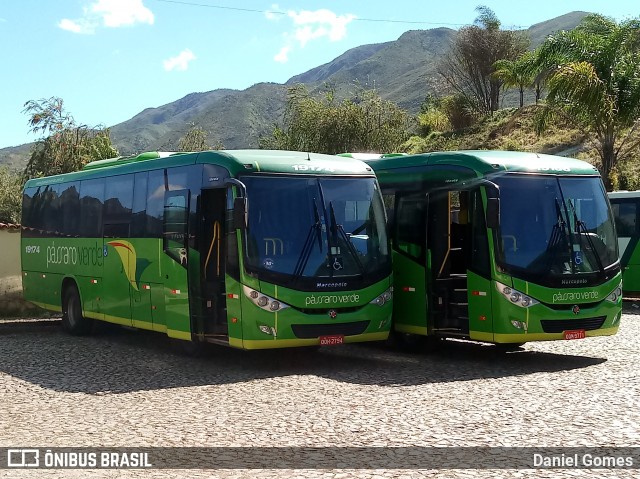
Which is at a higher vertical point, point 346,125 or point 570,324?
point 346,125

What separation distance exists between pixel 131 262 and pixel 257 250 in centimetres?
398

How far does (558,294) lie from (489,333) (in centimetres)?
110

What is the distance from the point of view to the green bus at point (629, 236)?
2320 centimetres

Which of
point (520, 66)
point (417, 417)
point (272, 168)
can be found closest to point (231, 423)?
point (417, 417)

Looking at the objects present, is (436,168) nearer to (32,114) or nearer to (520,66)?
(520,66)

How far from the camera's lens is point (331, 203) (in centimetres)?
1339

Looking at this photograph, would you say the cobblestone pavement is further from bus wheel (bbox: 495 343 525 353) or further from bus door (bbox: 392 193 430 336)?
bus door (bbox: 392 193 430 336)

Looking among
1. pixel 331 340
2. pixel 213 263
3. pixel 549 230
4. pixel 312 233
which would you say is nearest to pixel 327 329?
pixel 331 340

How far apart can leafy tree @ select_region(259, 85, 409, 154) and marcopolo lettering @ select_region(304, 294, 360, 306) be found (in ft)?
96.2

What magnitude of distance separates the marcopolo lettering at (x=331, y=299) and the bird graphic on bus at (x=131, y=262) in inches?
142

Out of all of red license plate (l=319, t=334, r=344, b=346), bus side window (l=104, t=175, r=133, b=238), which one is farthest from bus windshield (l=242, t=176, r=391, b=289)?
bus side window (l=104, t=175, r=133, b=238)

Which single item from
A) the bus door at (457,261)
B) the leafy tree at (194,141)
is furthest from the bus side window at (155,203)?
the leafy tree at (194,141)

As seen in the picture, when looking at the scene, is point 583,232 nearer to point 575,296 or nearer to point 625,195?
point 575,296

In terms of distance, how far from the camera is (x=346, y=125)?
4259cm
